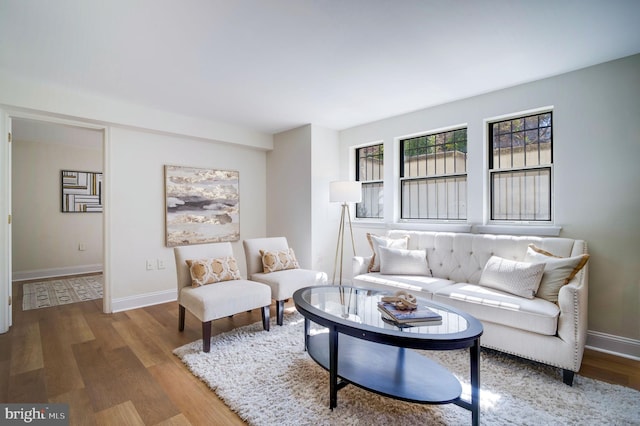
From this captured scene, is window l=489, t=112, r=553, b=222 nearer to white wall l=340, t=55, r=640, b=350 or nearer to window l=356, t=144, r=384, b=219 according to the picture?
white wall l=340, t=55, r=640, b=350

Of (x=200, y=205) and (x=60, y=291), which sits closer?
(x=200, y=205)

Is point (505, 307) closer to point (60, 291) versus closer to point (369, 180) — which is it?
point (369, 180)

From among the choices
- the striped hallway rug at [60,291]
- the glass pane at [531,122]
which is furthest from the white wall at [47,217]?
the glass pane at [531,122]

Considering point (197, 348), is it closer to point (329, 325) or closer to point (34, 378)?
point (34, 378)

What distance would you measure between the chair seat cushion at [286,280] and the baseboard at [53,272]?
4.48 metres

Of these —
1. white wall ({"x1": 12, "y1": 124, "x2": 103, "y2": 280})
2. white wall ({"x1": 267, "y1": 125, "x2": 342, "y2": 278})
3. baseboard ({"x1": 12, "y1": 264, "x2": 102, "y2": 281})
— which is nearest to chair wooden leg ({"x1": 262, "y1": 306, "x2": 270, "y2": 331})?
white wall ({"x1": 267, "y1": 125, "x2": 342, "y2": 278})

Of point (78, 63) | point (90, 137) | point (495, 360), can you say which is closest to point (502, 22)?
point (495, 360)

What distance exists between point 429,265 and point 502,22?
2354 mm

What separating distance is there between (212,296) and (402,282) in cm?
183

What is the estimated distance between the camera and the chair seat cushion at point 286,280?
3.19m

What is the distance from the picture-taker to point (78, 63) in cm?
261

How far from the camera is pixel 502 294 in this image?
2.57 meters

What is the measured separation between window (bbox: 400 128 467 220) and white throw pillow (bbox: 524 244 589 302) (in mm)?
1246

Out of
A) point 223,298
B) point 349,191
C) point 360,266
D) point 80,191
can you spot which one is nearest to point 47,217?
point 80,191
